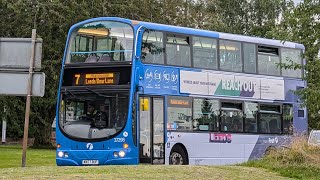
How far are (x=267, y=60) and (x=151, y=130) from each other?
659cm

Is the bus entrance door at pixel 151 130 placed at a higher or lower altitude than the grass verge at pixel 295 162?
higher

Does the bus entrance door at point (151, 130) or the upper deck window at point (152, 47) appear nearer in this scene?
the bus entrance door at point (151, 130)

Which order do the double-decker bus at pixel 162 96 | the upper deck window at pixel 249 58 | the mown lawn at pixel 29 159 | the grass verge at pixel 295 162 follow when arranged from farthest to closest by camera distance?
1. the mown lawn at pixel 29 159
2. the upper deck window at pixel 249 58
3. the double-decker bus at pixel 162 96
4. the grass verge at pixel 295 162

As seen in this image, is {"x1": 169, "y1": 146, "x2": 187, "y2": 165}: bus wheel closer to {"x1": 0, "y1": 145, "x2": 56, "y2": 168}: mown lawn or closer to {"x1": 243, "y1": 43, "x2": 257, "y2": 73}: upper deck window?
{"x1": 243, "y1": 43, "x2": 257, "y2": 73}: upper deck window

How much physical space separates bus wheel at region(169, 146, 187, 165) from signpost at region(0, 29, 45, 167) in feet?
23.3

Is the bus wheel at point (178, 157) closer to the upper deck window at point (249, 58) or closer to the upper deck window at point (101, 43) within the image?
the upper deck window at point (101, 43)

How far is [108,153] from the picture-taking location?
19484mm

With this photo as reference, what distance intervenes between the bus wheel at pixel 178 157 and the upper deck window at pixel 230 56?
3.38 metres

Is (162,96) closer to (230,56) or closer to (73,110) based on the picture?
(73,110)

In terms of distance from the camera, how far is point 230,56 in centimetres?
2352

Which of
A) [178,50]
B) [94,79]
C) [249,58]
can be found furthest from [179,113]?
[249,58]

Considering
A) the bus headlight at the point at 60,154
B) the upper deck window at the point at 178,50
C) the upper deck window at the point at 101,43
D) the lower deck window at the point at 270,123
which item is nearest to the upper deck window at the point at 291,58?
the lower deck window at the point at 270,123

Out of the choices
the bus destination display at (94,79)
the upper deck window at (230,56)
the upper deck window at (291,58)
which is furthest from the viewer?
the upper deck window at (291,58)

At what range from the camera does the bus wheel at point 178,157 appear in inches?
835
